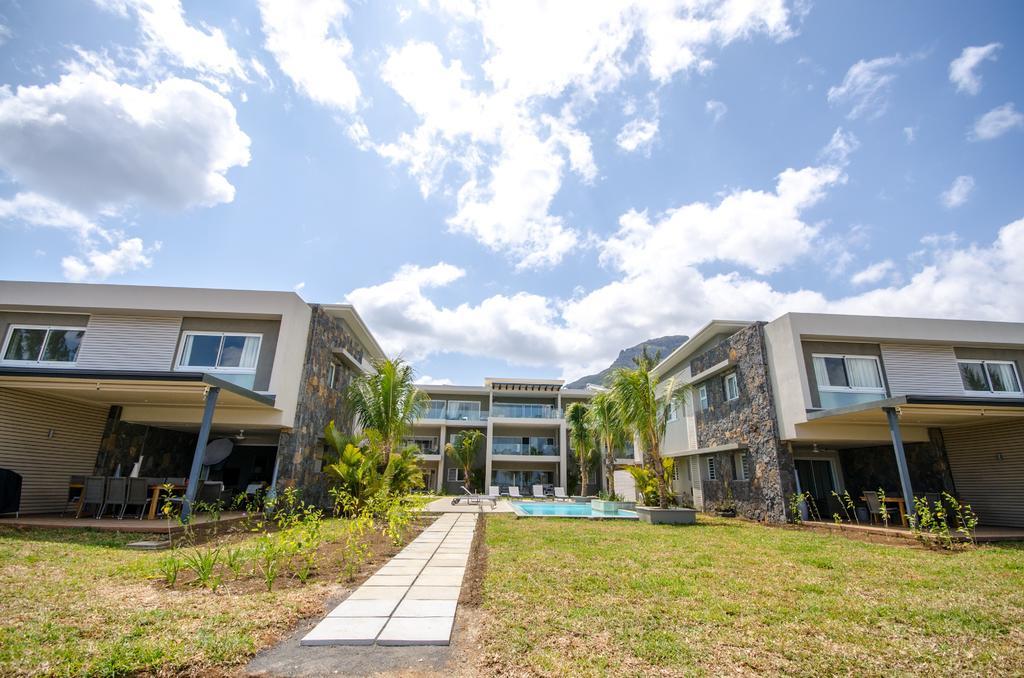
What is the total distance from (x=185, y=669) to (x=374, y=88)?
9908mm

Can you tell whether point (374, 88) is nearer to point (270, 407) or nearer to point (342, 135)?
point (342, 135)

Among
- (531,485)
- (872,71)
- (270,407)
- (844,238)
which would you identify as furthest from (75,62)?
(531,485)

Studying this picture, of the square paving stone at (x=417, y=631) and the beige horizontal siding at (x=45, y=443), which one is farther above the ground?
the beige horizontal siding at (x=45, y=443)

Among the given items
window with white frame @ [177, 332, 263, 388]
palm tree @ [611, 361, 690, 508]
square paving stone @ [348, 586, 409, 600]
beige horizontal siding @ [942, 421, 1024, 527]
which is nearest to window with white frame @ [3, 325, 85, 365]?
window with white frame @ [177, 332, 263, 388]

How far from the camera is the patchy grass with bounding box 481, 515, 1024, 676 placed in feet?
10.3

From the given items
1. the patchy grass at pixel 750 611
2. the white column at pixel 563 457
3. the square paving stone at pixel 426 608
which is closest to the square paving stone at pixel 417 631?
the square paving stone at pixel 426 608

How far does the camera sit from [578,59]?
8.63 meters

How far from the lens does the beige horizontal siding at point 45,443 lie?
34.0 feet

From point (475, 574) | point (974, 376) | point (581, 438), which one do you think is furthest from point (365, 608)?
point (581, 438)

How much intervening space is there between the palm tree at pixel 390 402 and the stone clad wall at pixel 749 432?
10819 mm

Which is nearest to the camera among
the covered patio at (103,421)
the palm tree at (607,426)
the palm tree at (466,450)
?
the covered patio at (103,421)

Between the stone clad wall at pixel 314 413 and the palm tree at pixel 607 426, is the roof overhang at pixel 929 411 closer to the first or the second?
the palm tree at pixel 607 426

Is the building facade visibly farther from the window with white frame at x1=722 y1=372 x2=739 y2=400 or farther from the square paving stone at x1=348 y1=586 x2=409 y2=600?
the window with white frame at x1=722 y1=372 x2=739 y2=400

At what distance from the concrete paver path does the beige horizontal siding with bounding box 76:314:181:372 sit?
995cm
